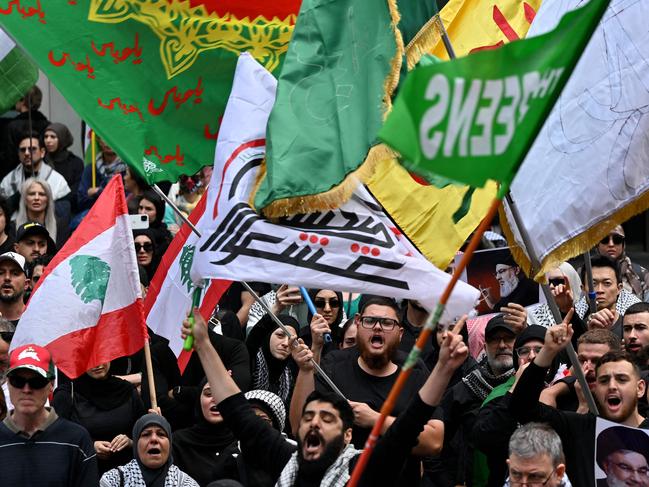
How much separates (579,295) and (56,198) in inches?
232

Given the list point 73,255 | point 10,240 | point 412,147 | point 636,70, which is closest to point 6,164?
point 10,240

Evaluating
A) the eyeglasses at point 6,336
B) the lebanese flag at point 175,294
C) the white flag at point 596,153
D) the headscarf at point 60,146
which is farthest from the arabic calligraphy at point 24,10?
the headscarf at point 60,146

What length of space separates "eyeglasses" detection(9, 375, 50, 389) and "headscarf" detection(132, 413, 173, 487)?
0.96 m

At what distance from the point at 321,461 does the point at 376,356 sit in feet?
5.25

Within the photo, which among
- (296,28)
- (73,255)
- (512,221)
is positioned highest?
(296,28)

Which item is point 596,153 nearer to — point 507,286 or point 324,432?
point 324,432

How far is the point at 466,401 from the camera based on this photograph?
974cm

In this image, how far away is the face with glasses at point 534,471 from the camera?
303 inches

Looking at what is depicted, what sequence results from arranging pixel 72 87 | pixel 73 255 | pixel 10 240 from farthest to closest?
pixel 10 240, pixel 73 255, pixel 72 87

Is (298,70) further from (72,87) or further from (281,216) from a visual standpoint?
(72,87)

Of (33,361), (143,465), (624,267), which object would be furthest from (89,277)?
(624,267)

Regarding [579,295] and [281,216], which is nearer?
[281,216]

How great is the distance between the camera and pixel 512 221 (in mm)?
8703

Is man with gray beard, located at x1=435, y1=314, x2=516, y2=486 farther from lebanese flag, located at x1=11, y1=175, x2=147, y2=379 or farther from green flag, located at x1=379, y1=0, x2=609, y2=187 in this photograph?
green flag, located at x1=379, y1=0, x2=609, y2=187
